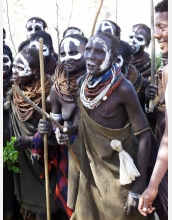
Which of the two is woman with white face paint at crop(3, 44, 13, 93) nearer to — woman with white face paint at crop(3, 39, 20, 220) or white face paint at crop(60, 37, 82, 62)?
woman with white face paint at crop(3, 39, 20, 220)

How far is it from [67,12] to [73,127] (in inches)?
603

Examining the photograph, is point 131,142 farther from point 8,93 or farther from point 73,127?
point 8,93

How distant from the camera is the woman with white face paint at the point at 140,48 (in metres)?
4.99

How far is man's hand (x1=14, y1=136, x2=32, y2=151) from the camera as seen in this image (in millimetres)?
3973

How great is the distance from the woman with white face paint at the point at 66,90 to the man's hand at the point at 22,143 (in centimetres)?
29

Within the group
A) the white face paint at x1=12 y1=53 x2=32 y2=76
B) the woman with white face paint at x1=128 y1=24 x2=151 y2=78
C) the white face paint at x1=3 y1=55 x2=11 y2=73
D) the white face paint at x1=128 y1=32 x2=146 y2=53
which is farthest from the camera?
the white face paint at x1=128 y1=32 x2=146 y2=53

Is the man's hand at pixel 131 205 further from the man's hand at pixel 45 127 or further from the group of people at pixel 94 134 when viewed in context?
the man's hand at pixel 45 127

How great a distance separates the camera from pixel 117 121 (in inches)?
124

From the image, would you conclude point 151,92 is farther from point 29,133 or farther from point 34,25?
point 34,25

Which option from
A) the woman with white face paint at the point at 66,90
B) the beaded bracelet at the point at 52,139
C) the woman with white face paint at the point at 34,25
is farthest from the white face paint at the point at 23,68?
the woman with white face paint at the point at 34,25

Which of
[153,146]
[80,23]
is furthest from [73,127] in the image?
[80,23]

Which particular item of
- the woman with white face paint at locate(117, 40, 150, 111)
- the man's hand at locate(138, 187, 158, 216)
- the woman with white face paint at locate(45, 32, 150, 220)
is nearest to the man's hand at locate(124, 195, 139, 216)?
the woman with white face paint at locate(45, 32, 150, 220)

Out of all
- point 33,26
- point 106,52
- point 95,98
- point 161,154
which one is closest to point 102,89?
point 95,98

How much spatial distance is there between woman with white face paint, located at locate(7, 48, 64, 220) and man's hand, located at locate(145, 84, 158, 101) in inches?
36.0
